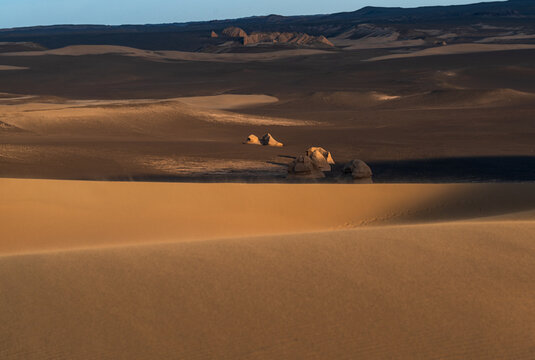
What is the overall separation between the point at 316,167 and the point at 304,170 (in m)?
0.49

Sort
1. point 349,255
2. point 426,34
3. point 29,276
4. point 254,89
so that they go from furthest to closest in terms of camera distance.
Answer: point 426,34
point 254,89
point 349,255
point 29,276

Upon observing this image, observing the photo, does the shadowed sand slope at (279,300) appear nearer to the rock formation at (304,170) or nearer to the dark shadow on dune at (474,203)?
the dark shadow on dune at (474,203)

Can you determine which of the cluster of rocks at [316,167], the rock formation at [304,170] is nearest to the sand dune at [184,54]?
the cluster of rocks at [316,167]

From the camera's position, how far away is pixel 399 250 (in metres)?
6.13


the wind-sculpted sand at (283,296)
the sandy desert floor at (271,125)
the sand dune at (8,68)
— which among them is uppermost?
the wind-sculpted sand at (283,296)

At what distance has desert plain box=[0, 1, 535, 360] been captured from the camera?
13.9 feet

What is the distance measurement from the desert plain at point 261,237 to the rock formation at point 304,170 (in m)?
0.33

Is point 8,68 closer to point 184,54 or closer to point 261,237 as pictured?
point 184,54

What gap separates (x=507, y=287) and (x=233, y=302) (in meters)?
1.92

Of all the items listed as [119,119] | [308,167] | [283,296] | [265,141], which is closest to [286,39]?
[119,119]

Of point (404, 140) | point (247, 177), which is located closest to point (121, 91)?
point (404, 140)

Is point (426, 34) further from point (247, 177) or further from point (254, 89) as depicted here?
point (247, 177)

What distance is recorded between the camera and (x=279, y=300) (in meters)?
4.80

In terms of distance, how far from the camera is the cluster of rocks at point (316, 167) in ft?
46.0
